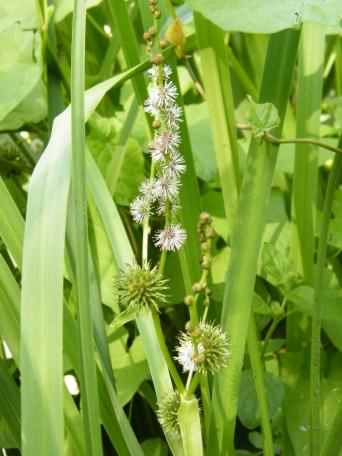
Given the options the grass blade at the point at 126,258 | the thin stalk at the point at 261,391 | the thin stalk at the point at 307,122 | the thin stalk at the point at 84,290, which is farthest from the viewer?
the thin stalk at the point at 307,122

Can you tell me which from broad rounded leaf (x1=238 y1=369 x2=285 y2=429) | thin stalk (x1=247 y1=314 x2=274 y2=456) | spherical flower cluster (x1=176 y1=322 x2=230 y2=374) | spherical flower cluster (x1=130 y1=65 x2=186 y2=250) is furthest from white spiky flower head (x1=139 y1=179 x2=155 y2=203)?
broad rounded leaf (x1=238 y1=369 x2=285 y2=429)

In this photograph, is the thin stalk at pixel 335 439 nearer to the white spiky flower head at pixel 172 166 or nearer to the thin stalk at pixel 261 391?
the thin stalk at pixel 261 391

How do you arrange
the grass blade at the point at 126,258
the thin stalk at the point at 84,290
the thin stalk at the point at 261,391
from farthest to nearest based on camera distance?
1. the thin stalk at the point at 261,391
2. the grass blade at the point at 126,258
3. the thin stalk at the point at 84,290

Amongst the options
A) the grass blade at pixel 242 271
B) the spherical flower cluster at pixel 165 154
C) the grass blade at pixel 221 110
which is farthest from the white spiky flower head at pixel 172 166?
the grass blade at pixel 221 110

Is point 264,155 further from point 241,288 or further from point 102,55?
point 102,55

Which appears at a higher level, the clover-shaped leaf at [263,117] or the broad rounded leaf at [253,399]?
the clover-shaped leaf at [263,117]

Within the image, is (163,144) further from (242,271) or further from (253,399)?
(253,399)

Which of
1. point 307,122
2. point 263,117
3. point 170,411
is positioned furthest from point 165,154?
point 307,122

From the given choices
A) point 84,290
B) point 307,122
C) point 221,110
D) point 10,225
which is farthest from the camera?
point 307,122

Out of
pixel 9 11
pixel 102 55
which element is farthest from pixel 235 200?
pixel 102 55
